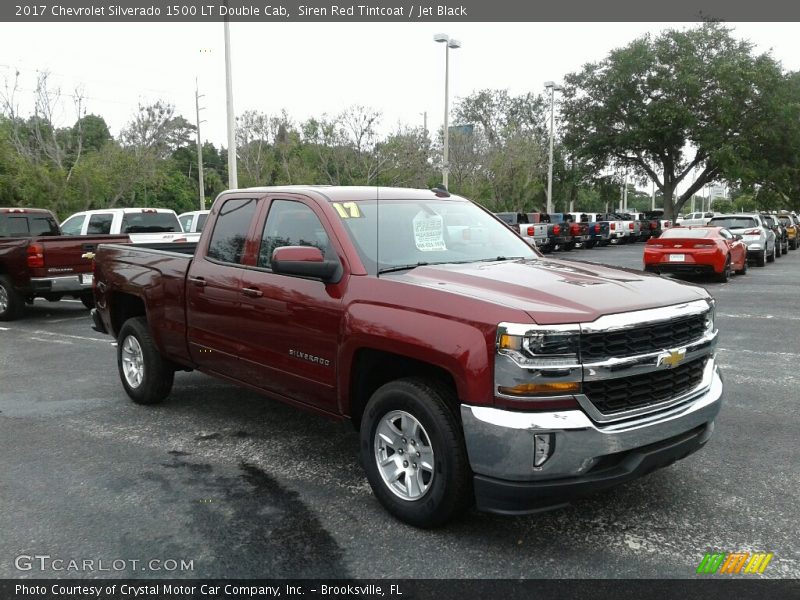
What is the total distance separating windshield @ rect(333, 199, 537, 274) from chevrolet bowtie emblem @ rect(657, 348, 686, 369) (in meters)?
1.44

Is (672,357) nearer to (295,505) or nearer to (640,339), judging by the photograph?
(640,339)

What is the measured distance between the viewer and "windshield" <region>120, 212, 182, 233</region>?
13742mm

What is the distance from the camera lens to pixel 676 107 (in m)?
38.7

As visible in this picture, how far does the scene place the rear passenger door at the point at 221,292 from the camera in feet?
16.8

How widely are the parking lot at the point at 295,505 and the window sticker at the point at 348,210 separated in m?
1.70

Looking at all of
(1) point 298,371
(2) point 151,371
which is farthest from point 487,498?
(2) point 151,371

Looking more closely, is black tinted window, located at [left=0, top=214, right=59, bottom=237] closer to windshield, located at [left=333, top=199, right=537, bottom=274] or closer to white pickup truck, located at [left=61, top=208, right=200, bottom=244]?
white pickup truck, located at [left=61, top=208, right=200, bottom=244]

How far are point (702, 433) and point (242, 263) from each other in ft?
10.6

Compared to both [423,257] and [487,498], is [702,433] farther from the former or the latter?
[423,257]

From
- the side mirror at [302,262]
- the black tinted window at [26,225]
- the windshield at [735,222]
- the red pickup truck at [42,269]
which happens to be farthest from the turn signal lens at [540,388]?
the windshield at [735,222]

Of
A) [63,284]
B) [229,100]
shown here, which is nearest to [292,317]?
[63,284]

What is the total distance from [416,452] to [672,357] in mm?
1451

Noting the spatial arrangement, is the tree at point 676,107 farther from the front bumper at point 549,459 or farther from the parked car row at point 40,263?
the front bumper at point 549,459

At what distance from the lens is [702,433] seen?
3.96m
